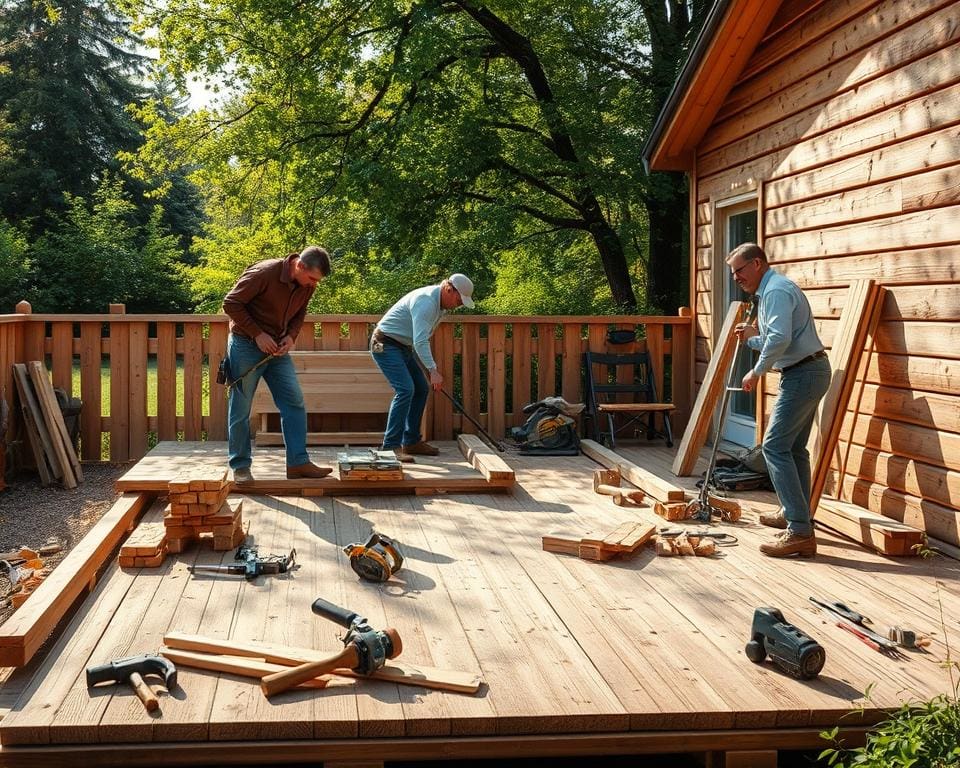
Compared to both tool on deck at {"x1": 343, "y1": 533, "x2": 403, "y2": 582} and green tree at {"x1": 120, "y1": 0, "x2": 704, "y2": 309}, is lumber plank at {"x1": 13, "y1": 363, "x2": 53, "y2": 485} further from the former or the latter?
green tree at {"x1": 120, "y1": 0, "x2": 704, "y2": 309}

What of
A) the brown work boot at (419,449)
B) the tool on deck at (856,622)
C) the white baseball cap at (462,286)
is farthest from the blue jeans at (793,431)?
the brown work boot at (419,449)

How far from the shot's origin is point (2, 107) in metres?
28.2

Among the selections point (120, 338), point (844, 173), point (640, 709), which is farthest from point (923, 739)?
point (120, 338)

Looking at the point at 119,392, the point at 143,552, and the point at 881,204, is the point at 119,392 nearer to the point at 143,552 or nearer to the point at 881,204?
the point at 143,552

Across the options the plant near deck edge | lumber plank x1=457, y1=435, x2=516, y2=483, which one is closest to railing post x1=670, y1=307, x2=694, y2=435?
lumber plank x1=457, y1=435, x2=516, y2=483

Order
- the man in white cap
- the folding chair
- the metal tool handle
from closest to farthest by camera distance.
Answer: the metal tool handle, the man in white cap, the folding chair

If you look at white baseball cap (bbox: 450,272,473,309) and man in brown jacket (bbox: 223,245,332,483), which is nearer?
man in brown jacket (bbox: 223,245,332,483)

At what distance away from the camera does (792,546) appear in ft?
18.8

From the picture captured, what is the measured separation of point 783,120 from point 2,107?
25.8 metres

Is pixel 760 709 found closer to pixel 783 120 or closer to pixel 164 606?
pixel 164 606

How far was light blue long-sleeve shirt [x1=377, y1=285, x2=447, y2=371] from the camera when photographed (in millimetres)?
8141

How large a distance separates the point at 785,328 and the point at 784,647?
2.37 metres

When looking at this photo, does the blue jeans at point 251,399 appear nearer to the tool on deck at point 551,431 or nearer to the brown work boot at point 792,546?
the tool on deck at point 551,431

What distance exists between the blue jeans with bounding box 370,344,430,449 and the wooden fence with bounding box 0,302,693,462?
1274 millimetres
